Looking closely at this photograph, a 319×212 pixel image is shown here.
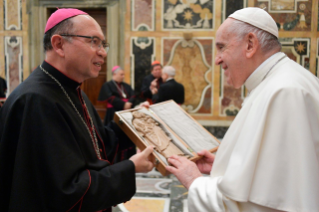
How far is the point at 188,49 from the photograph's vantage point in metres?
8.49

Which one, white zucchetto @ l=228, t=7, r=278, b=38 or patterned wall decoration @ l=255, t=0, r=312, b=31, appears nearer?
white zucchetto @ l=228, t=7, r=278, b=38

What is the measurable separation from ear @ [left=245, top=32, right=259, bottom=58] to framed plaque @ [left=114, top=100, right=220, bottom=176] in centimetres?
90

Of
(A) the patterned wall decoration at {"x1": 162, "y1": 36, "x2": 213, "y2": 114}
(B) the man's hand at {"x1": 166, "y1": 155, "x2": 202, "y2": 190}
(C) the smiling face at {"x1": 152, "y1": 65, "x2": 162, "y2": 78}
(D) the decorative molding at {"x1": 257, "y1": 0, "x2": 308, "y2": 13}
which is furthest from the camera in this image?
(A) the patterned wall decoration at {"x1": 162, "y1": 36, "x2": 213, "y2": 114}

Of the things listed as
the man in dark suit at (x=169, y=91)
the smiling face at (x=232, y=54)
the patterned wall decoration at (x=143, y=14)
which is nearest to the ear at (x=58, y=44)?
the smiling face at (x=232, y=54)

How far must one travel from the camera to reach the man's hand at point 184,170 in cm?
181

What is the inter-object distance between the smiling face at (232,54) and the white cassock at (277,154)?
0.73 ft

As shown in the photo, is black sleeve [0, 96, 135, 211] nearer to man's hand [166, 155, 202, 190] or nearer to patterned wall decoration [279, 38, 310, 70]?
man's hand [166, 155, 202, 190]

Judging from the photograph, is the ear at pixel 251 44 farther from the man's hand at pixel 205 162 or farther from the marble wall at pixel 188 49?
the marble wall at pixel 188 49

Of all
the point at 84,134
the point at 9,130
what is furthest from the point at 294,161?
the point at 9,130

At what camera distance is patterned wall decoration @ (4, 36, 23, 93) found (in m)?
8.11

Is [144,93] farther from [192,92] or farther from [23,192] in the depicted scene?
[23,192]

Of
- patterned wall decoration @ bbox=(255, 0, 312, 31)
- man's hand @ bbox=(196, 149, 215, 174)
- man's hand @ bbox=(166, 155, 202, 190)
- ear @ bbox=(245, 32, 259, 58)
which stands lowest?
man's hand @ bbox=(196, 149, 215, 174)

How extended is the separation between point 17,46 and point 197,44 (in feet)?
15.3

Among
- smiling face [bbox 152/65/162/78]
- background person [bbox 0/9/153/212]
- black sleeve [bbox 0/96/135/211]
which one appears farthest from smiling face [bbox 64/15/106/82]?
smiling face [bbox 152/65/162/78]
